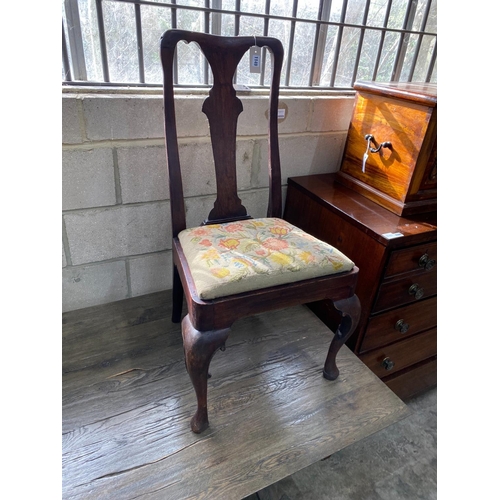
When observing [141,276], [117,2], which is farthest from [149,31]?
[141,276]

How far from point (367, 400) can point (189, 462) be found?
0.59 meters

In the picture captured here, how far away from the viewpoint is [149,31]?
122cm

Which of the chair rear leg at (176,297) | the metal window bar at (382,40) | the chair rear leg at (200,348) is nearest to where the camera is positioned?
the chair rear leg at (200,348)

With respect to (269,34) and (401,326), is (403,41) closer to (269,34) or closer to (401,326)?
(269,34)

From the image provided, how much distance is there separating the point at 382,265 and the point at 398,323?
38 centimetres

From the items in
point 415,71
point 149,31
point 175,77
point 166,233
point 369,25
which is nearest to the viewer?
point 149,31

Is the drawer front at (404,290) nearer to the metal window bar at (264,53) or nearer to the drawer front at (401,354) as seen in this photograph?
the drawer front at (401,354)

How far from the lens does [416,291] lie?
4.36 feet

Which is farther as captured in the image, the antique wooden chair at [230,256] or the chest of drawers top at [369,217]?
the chest of drawers top at [369,217]

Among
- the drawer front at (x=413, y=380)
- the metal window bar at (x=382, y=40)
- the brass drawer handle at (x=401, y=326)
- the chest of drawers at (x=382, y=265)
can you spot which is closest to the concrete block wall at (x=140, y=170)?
the chest of drawers at (x=382, y=265)

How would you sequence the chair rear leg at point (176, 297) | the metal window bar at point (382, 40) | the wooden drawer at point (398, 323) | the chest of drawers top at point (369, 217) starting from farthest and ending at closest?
the metal window bar at point (382, 40)
the wooden drawer at point (398, 323)
the chair rear leg at point (176, 297)
the chest of drawers top at point (369, 217)

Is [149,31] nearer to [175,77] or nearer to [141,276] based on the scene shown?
[175,77]

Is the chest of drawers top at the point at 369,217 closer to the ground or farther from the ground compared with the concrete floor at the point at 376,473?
farther from the ground

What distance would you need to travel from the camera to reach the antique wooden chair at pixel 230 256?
0.88 meters
